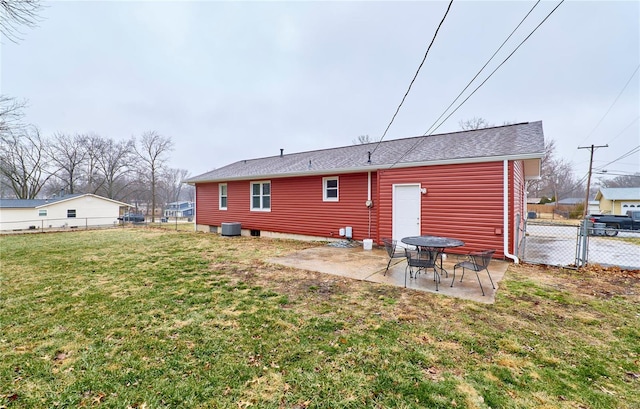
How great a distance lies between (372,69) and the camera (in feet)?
36.1

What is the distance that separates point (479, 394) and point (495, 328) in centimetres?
136

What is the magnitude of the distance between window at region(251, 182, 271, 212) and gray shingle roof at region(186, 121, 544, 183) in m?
0.65

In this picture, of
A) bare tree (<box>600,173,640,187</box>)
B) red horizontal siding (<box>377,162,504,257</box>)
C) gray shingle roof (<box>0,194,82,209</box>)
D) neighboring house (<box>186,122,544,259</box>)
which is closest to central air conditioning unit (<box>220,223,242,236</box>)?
neighboring house (<box>186,122,544,259</box>)

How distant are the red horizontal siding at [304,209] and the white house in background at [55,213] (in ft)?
67.0

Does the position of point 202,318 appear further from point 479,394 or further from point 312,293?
point 479,394

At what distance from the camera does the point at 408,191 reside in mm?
7895

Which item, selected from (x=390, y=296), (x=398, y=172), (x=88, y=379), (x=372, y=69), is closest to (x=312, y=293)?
(x=390, y=296)

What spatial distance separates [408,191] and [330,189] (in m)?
2.94

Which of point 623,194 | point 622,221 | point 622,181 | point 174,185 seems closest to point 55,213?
point 174,185

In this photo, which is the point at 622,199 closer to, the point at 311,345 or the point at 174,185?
the point at 311,345

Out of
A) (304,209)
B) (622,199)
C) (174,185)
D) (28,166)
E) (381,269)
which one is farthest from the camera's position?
(174,185)

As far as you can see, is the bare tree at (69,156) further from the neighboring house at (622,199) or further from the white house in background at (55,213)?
the neighboring house at (622,199)

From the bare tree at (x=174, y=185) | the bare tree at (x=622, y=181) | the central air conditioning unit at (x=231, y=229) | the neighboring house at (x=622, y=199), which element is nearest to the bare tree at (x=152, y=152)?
the bare tree at (x=174, y=185)

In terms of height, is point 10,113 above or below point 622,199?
above
